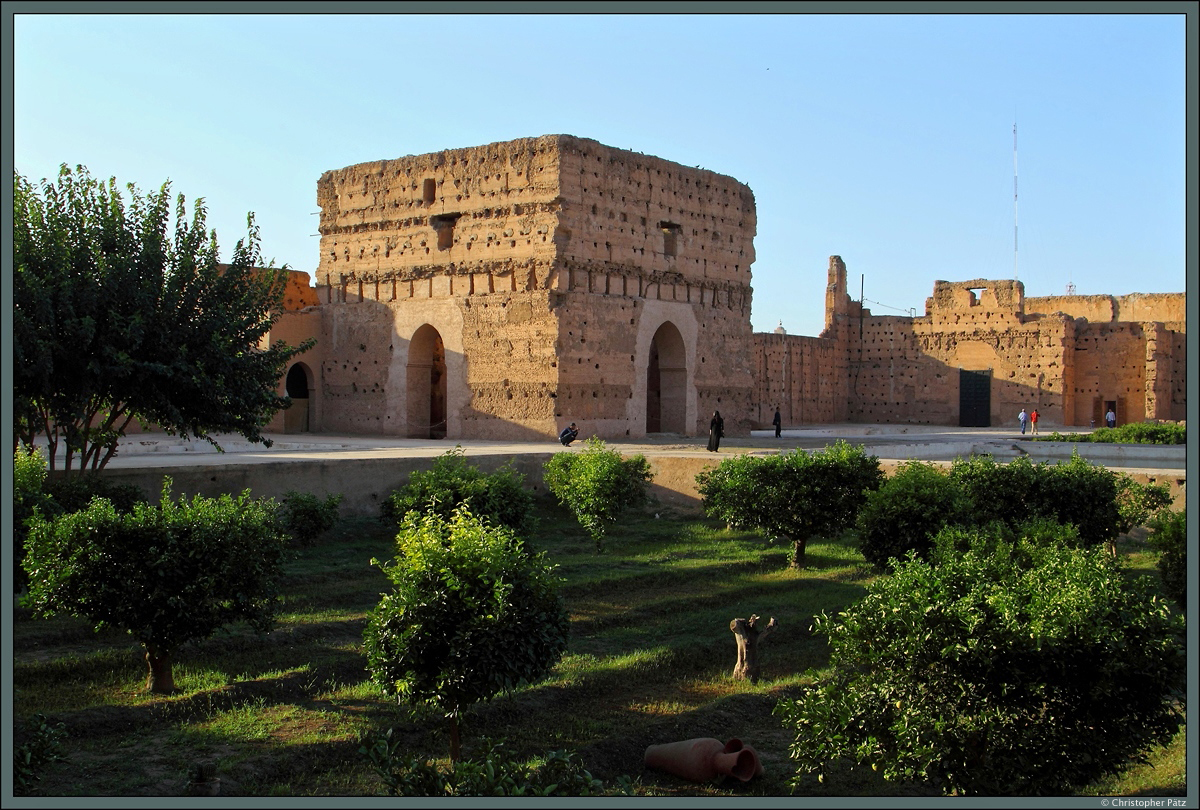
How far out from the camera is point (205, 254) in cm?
1276

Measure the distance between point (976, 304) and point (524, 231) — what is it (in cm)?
2107

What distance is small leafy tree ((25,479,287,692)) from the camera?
8.19m

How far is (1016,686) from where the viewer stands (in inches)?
248

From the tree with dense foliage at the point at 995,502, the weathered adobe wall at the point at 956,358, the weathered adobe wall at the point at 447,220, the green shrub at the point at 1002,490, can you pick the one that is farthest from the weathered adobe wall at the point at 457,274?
the weathered adobe wall at the point at 956,358

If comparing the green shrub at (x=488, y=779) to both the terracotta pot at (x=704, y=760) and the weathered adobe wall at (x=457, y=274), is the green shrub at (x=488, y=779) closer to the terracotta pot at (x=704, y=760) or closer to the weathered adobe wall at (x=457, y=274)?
the terracotta pot at (x=704, y=760)

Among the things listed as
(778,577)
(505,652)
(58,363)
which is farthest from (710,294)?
(505,652)

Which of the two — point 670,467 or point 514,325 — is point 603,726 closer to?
point 670,467

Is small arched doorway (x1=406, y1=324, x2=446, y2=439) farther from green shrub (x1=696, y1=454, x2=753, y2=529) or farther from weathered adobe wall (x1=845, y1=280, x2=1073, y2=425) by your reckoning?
weathered adobe wall (x1=845, y1=280, x2=1073, y2=425)

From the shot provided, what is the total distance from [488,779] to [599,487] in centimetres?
908

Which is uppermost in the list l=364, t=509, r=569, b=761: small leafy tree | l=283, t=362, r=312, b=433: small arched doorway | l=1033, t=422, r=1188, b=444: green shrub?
l=283, t=362, r=312, b=433: small arched doorway

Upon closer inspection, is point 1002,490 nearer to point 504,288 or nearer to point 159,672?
point 159,672

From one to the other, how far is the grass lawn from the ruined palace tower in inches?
384

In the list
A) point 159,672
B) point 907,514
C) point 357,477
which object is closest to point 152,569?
point 159,672

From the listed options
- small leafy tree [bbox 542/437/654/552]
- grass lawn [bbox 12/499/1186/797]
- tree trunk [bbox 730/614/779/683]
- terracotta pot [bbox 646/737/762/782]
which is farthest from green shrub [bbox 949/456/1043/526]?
terracotta pot [bbox 646/737/762/782]
